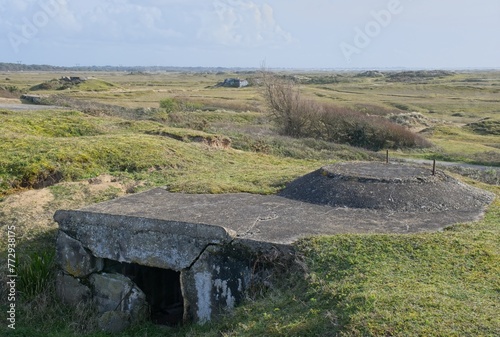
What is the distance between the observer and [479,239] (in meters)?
6.93

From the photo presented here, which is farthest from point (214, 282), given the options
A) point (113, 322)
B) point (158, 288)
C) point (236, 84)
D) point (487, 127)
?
point (236, 84)

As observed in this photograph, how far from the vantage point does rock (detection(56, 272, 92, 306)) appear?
7.79m

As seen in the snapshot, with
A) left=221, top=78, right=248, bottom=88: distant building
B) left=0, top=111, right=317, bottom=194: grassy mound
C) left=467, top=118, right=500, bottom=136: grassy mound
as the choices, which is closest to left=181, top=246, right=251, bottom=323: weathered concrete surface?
left=0, top=111, right=317, bottom=194: grassy mound

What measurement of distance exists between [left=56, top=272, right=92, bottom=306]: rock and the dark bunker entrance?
43cm

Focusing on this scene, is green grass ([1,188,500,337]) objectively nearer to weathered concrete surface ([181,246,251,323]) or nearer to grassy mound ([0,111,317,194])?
weathered concrete surface ([181,246,251,323])

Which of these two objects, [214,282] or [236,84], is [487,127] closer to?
[214,282]

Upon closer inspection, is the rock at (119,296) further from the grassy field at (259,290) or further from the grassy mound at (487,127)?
the grassy mound at (487,127)

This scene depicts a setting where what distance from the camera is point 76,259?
7.82 metres

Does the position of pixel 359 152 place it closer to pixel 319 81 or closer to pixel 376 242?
pixel 376 242

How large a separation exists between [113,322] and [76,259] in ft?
3.78

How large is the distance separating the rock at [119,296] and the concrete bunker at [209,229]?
0.04 ft

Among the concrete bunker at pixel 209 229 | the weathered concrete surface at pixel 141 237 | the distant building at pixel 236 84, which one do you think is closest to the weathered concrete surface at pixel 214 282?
the concrete bunker at pixel 209 229

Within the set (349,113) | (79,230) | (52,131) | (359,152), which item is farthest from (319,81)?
(79,230)

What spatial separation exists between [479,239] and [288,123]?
19.3m
